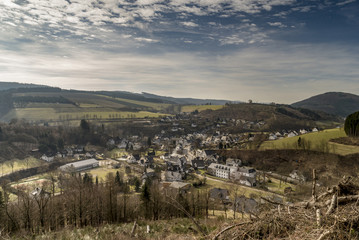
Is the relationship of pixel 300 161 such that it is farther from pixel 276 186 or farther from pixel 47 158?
pixel 47 158

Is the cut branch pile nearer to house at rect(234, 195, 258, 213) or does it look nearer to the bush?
house at rect(234, 195, 258, 213)

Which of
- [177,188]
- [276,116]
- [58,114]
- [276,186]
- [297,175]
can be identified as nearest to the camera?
[177,188]

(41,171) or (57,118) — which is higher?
(57,118)

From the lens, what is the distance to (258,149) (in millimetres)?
A: 60688

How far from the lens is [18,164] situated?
52281 mm

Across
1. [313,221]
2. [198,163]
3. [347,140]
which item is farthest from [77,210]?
[347,140]

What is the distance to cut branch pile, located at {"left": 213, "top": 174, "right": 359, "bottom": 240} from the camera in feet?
8.59

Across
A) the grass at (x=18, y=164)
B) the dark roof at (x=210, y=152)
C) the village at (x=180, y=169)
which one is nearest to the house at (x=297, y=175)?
the village at (x=180, y=169)

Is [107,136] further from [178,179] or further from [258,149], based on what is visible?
[258,149]

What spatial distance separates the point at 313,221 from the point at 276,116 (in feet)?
415

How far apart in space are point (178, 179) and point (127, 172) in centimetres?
1318

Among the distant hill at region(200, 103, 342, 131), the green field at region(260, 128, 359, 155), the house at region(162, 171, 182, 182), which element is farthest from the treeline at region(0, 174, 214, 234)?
the distant hill at region(200, 103, 342, 131)

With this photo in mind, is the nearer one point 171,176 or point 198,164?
point 171,176

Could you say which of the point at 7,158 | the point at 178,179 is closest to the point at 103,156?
the point at 7,158
